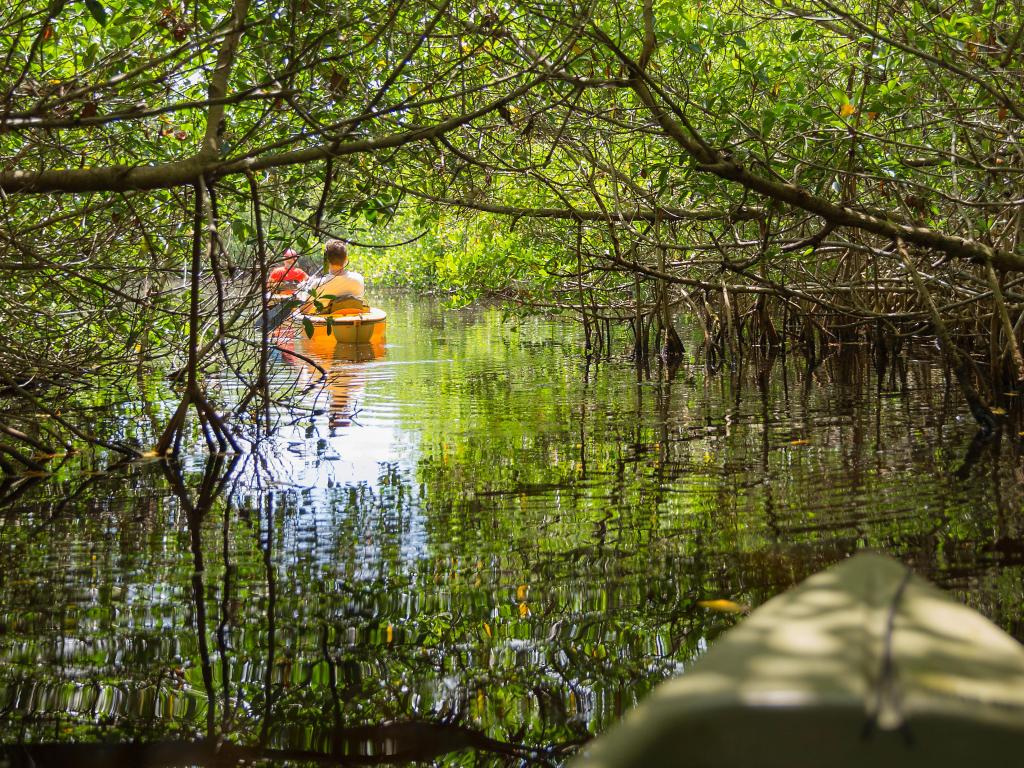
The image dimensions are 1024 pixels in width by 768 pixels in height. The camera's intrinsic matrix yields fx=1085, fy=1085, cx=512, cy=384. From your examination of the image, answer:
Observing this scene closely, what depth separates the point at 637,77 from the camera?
4.93m

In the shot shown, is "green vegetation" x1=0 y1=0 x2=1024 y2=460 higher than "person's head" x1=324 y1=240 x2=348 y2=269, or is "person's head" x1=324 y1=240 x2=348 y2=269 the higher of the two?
"person's head" x1=324 y1=240 x2=348 y2=269

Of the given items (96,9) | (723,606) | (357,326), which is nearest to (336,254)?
(357,326)

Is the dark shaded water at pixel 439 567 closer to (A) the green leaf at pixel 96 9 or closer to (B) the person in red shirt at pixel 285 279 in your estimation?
(B) the person in red shirt at pixel 285 279

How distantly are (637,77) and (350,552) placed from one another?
263 cm

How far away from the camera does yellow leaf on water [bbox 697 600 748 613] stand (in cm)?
276

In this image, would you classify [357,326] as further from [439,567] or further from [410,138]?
[439,567]

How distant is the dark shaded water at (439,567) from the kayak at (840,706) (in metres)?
0.77

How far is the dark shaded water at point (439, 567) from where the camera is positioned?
223cm

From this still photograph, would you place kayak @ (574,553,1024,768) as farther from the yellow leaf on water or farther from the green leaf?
the green leaf

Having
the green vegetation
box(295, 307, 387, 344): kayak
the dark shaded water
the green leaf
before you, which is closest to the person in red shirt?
the green vegetation

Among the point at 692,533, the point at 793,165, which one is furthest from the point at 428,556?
the point at 793,165

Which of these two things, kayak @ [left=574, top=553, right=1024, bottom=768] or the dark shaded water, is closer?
kayak @ [left=574, top=553, right=1024, bottom=768]

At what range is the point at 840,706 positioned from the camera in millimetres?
1272

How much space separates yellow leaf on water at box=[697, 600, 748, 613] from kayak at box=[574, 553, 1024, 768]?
4.20 feet
